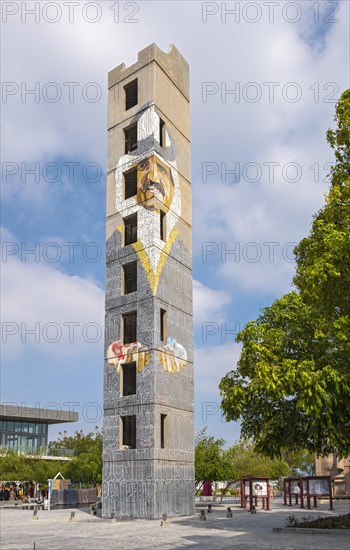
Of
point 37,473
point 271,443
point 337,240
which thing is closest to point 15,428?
point 37,473

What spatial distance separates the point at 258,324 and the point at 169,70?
93.3 ft

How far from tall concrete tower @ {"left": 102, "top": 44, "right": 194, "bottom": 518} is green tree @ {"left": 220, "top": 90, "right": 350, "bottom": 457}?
41.5 feet

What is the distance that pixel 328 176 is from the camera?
26688 mm

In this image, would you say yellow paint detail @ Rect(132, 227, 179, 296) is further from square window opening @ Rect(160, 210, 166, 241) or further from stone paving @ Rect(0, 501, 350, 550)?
stone paving @ Rect(0, 501, 350, 550)

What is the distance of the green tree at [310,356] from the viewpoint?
21406 millimetres

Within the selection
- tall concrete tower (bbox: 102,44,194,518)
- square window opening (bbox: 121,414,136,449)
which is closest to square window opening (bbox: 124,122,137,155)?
tall concrete tower (bbox: 102,44,194,518)

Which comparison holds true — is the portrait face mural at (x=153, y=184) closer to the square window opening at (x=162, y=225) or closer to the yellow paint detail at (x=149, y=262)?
the square window opening at (x=162, y=225)

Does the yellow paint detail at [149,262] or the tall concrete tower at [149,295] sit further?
the yellow paint detail at [149,262]

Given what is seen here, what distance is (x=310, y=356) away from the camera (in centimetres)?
2322

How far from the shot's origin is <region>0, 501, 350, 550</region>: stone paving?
21.0 meters

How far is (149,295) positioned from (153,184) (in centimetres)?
820

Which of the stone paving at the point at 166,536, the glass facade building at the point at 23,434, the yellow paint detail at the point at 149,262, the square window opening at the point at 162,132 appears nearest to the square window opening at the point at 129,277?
the yellow paint detail at the point at 149,262

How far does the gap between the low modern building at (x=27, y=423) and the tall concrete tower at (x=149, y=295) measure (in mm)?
48586

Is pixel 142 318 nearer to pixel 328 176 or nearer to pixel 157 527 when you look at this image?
pixel 157 527
